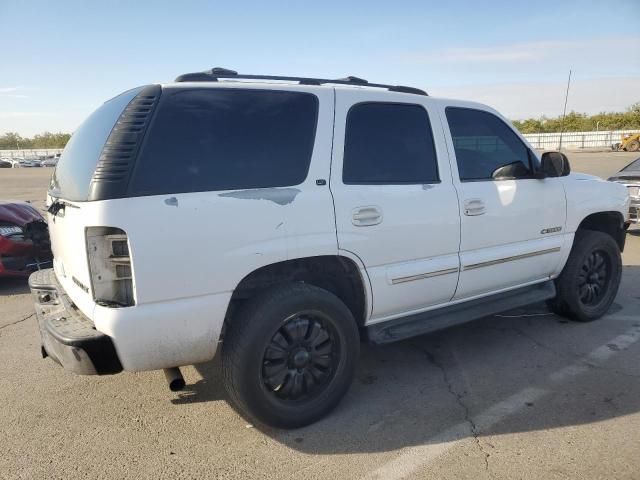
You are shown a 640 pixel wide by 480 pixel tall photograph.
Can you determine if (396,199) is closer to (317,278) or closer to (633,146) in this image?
(317,278)

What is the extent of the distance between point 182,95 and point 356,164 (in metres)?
1.12

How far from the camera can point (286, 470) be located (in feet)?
8.57

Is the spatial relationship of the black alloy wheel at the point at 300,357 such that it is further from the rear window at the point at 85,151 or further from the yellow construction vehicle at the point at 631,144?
the yellow construction vehicle at the point at 631,144

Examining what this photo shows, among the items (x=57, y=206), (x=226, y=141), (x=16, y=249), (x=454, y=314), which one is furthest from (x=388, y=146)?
(x=16, y=249)

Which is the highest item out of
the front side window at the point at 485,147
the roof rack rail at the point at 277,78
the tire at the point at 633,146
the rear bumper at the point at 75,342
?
the roof rack rail at the point at 277,78

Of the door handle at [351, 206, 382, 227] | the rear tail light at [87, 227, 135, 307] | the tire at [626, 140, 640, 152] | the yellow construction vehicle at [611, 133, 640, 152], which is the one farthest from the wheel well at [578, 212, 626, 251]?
the tire at [626, 140, 640, 152]

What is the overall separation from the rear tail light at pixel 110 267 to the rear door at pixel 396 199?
1.20 metres

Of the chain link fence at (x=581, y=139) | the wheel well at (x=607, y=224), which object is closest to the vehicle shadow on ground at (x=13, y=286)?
the wheel well at (x=607, y=224)

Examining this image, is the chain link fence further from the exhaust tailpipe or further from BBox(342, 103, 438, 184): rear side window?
the exhaust tailpipe

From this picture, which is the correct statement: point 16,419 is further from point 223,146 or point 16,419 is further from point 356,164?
point 356,164

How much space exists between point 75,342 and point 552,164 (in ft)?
11.8

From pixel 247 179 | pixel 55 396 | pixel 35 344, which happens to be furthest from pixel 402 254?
pixel 35 344

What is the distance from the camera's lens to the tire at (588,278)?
14.8ft

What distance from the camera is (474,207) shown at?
11.7 ft
